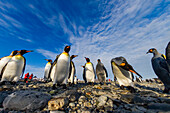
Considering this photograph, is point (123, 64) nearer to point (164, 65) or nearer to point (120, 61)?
point (120, 61)

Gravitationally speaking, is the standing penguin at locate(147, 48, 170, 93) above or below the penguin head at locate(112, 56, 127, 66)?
below

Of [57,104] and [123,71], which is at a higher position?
[123,71]

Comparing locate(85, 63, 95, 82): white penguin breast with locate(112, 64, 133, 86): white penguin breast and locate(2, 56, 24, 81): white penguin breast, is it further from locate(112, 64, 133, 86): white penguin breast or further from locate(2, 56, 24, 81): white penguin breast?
locate(2, 56, 24, 81): white penguin breast

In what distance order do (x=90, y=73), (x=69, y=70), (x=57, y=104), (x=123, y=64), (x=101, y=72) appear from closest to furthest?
(x=57, y=104)
(x=123, y=64)
(x=69, y=70)
(x=90, y=73)
(x=101, y=72)

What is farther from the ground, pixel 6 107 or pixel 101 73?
pixel 101 73

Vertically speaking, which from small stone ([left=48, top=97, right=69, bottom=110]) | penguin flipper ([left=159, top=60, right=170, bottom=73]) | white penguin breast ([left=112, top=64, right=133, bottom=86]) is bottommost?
small stone ([left=48, top=97, right=69, bottom=110])

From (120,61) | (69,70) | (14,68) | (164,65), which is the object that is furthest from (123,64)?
(14,68)

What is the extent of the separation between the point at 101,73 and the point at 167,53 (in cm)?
645

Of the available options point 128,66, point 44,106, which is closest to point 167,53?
point 128,66

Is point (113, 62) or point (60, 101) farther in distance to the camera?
point (113, 62)

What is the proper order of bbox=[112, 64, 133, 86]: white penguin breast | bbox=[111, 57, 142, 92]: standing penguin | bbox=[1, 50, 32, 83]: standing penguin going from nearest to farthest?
bbox=[111, 57, 142, 92]: standing penguin → bbox=[112, 64, 133, 86]: white penguin breast → bbox=[1, 50, 32, 83]: standing penguin

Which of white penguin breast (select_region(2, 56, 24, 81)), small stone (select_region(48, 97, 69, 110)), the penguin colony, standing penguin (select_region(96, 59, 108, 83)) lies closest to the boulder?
small stone (select_region(48, 97, 69, 110))

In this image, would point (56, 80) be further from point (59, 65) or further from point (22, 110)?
point (22, 110)

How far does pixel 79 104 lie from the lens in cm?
218
